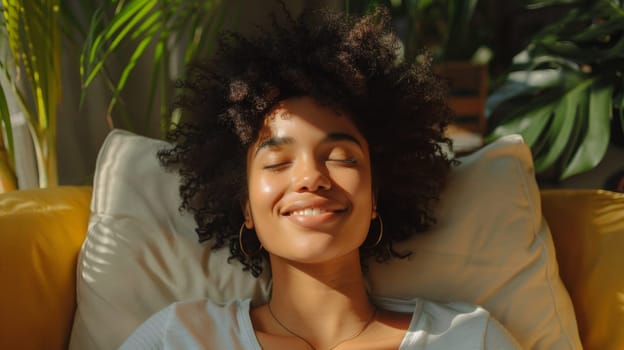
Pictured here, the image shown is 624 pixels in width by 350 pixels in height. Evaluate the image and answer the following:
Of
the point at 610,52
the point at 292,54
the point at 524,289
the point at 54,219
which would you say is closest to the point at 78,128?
the point at 54,219

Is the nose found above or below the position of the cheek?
above

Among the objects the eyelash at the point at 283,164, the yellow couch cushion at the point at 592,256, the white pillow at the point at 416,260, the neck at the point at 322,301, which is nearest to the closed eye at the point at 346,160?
the eyelash at the point at 283,164

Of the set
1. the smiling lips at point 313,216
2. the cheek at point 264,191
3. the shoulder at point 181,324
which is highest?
the cheek at point 264,191

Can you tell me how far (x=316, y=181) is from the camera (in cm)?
113

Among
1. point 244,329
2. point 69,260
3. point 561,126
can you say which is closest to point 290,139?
point 244,329

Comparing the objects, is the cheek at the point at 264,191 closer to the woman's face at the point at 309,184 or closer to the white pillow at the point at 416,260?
the woman's face at the point at 309,184

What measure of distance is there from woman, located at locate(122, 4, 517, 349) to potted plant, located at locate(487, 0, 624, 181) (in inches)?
22.1

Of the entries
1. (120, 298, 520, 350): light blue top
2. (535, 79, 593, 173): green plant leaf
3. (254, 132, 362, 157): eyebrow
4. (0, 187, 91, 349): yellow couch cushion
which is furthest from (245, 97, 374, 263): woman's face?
(535, 79, 593, 173): green plant leaf

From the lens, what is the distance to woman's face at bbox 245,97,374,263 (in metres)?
1.13

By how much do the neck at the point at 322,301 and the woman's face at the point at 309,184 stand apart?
7cm

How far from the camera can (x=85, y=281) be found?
1.35 m

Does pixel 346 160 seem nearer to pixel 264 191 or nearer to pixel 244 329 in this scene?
pixel 264 191

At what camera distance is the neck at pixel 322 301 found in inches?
48.6

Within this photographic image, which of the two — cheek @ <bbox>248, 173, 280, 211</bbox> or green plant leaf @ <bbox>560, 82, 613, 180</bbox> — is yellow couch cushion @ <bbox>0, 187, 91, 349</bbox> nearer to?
cheek @ <bbox>248, 173, 280, 211</bbox>
